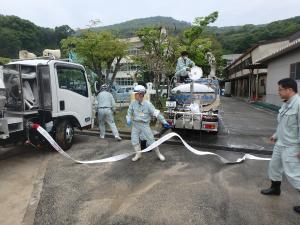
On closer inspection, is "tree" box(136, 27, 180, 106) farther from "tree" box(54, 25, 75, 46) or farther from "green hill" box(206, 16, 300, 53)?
"tree" box(54, 25, 75, 46)

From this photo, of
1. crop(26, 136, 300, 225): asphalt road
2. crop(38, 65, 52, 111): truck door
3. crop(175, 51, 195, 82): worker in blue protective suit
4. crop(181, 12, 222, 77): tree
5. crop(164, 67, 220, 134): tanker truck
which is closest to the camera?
Answer: crop(26, 136, 300, 225): asphalt road

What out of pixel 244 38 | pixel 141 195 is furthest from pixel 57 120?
pixel 244 38

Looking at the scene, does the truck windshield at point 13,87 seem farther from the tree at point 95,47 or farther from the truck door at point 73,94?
the tree at point 95,47

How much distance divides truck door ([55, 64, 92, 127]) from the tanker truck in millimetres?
2349

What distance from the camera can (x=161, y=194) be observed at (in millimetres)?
4461

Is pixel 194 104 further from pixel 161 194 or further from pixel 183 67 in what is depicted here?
pixel 161 194

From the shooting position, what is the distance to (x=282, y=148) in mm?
4035

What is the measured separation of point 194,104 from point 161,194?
391cm

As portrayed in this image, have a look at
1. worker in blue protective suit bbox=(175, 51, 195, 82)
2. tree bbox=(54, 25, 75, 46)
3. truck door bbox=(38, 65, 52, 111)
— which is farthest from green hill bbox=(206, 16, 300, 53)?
truck door bbox=(38, 65, 52, 111)

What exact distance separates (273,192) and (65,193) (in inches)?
132

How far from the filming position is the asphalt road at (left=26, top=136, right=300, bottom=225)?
373 centimetres

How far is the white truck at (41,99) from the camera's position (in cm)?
605

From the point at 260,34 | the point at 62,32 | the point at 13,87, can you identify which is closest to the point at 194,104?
the point at 13,87

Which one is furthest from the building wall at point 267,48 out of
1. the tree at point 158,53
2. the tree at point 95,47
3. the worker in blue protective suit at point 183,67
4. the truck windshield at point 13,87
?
the truck windshield at point 13,87
